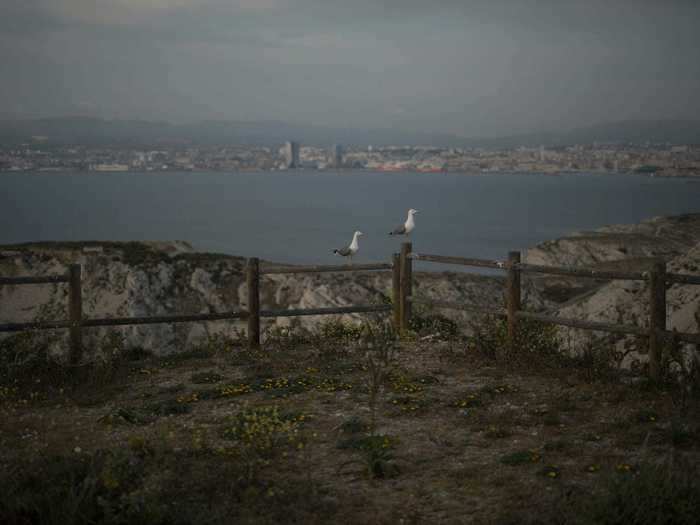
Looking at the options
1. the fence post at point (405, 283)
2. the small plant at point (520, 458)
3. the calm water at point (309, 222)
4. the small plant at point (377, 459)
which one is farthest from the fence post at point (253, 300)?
the calm water at point (309, 222)

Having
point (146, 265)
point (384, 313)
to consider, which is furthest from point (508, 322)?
point (146, 265)

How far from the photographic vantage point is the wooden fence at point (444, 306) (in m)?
10.7

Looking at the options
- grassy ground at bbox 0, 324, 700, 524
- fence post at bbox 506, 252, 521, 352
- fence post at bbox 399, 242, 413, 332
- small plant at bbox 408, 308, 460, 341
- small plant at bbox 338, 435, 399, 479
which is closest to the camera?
grassy ground at bbox 0, 324, 700, 524

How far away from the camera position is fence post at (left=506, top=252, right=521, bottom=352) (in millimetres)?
12664

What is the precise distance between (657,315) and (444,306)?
12.7ft

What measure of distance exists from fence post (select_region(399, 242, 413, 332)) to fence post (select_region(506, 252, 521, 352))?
2690 mm

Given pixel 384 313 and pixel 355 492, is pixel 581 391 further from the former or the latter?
pixel 384 313

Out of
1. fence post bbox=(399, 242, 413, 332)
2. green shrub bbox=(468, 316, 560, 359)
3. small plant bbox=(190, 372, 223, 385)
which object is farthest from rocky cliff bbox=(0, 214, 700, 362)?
small plant bbox=(190, 372, 223, 385)

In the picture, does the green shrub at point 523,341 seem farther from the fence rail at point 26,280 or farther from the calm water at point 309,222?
the calm water at point 309,222

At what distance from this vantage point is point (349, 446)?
8398mm

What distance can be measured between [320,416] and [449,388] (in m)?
2.26

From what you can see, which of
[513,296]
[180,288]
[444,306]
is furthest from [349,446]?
[180,288]

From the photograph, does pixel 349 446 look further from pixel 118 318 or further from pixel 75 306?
pixel 75 306

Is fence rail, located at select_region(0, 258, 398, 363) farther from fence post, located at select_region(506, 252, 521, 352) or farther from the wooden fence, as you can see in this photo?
fence post, located at select_region(506, 252, 521, 352)
